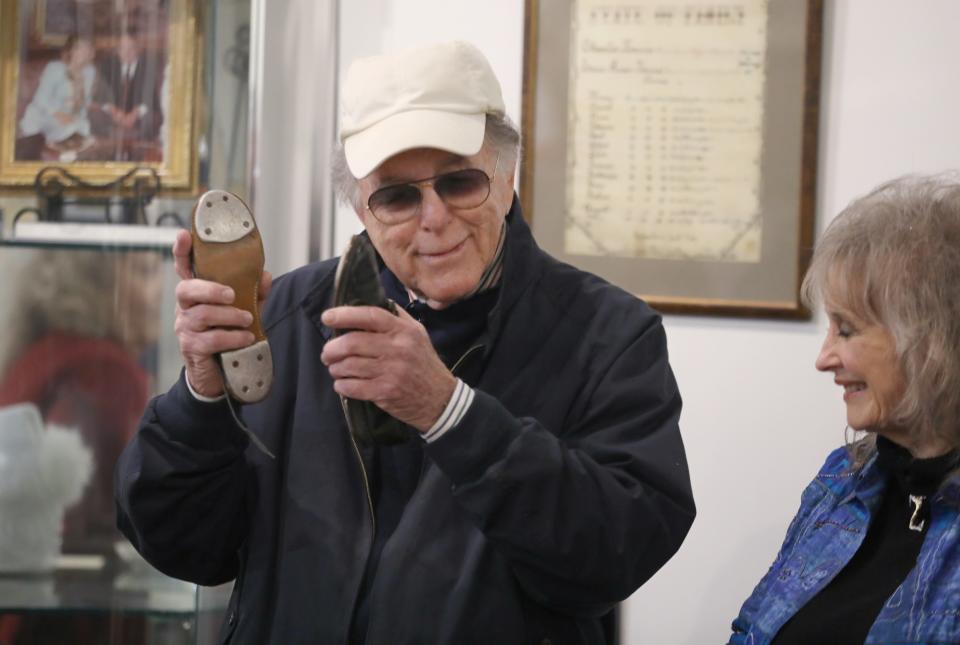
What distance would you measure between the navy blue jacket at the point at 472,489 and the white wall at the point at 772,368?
29.5 inches

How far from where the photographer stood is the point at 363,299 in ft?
3.50

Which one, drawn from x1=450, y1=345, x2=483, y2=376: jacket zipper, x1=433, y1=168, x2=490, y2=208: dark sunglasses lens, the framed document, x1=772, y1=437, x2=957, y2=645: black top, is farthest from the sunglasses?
the framed document

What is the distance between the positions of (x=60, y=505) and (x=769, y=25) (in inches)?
61.0

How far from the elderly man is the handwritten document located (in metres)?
0.71

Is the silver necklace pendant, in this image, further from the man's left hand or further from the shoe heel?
the shoe heel

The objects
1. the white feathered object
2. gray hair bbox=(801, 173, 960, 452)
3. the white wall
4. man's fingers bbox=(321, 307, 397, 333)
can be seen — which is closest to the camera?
man's fingers bbox=(321, 307, 397, 333)

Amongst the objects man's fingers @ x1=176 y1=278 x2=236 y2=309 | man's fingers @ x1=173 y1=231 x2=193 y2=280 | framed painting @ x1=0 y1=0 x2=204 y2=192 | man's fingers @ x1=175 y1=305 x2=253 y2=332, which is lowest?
man's fingers @ x1=175 y1=305 x2=253 y2=332

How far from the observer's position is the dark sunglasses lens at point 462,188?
4.12 feet

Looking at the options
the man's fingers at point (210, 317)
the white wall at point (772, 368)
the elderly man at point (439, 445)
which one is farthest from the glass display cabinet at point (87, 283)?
the man's fingers at point (210, 317)

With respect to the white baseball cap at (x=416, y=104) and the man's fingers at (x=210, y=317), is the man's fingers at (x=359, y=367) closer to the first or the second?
the man's fingers at (x=210, y=317)

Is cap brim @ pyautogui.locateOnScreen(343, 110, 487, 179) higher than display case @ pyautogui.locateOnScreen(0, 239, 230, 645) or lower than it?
higher

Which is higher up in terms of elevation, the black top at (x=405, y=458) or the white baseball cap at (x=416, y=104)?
the white baseball cap at (x=416, y=104)

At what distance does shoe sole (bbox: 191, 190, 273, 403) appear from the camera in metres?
1.13

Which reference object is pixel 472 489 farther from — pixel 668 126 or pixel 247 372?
pixel 668 126
